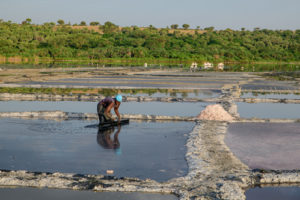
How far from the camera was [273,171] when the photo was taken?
9.90 meters

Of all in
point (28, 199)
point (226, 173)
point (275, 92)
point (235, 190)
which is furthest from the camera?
point (275, 92)

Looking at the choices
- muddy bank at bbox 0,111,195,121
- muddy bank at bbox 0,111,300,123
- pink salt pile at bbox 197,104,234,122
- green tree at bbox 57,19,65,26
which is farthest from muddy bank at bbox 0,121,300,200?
green tree at bbox 57,19,65,26

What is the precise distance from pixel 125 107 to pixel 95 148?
9.56 metres

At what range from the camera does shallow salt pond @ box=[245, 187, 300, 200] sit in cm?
841

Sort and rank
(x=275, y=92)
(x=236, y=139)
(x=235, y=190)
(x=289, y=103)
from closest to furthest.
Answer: (x=235, y=190), (x=236, y=139), (x=289, y=103), (x=275, y=92)

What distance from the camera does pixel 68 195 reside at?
841cm

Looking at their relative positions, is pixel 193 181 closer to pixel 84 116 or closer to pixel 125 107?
pixel 84 116

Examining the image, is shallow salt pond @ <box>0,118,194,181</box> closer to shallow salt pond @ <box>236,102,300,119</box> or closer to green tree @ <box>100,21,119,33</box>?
shallow salt pond @ <box>236,102,300,119</box>

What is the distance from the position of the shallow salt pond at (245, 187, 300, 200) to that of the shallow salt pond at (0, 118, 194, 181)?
1.63 meters

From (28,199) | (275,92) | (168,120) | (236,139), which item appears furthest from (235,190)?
(275,92)

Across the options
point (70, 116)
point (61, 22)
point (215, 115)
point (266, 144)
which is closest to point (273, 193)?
point (266, 144)

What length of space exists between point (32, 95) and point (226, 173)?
17.9 metres

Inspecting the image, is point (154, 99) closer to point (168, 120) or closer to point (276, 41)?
point (168, 120)

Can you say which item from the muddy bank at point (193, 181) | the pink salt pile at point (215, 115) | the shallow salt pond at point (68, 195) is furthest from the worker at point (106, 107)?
the shallow salt pond at point (68, 195)
